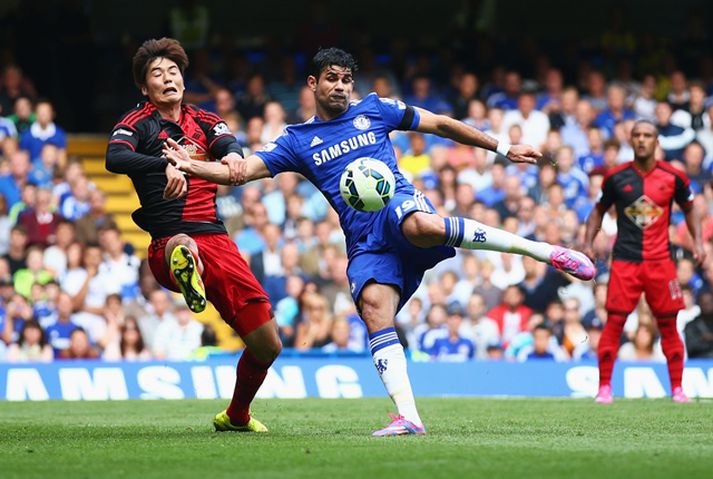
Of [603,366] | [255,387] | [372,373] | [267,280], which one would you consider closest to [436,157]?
[267,280]

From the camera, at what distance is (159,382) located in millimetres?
15609

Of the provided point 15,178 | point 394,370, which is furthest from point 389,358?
point 15,178

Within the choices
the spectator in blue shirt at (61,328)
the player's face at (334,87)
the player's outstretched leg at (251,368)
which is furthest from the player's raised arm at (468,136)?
the spectator in blue shirt at (61,328)

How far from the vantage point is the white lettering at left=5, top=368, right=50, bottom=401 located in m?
15.4

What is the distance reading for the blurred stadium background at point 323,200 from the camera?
17.2 m

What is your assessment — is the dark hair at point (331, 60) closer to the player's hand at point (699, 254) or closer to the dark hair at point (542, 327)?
the player's hand at point (699, 254)

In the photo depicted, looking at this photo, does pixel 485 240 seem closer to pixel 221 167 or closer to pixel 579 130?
pixel 221 167

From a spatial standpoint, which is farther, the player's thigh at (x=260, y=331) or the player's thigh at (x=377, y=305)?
the player's thigh at (x=260, y=331)

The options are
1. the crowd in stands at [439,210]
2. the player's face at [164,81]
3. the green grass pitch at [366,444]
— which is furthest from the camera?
the crowd in stands at [439,210]

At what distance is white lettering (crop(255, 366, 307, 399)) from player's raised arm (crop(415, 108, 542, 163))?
6.94m

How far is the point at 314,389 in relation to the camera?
51.6 ft

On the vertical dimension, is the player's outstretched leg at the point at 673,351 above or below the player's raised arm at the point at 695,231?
below

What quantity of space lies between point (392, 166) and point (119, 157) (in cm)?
196

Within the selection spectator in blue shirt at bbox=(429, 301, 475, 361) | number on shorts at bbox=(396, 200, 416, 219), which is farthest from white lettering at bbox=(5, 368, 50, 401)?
number on shorts at bbox=(396, 200, 416, 219)
